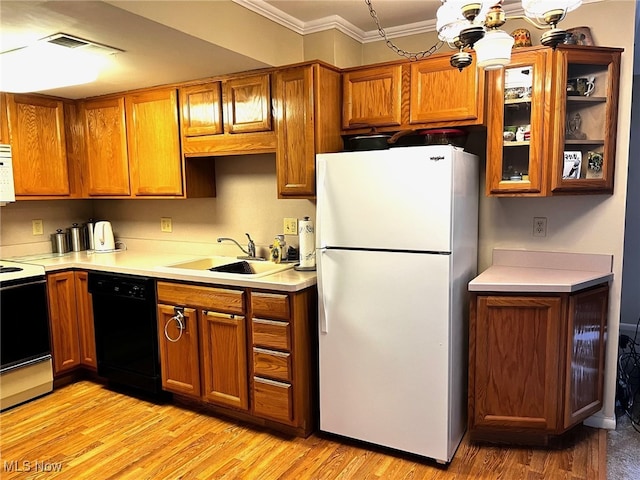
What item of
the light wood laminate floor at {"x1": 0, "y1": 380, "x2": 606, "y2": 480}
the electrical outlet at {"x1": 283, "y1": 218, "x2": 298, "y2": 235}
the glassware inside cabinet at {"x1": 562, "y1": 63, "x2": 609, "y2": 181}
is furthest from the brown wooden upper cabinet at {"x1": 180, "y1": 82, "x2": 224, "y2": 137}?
the glassware inside cabinet at {"x1": 562, "y1": 63, "x2": 609, "y2": 181}

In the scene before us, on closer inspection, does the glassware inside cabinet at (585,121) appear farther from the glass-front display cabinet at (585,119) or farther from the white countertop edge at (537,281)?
the white countertop edge at (537,281)

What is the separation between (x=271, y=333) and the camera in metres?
2.59

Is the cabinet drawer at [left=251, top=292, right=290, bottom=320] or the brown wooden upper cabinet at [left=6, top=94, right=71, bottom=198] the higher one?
the brown wooden upper cabinet at [left=6, top=94, right=71, bottom=198]

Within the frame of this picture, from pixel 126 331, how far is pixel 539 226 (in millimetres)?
2665

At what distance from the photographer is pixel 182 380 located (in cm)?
296

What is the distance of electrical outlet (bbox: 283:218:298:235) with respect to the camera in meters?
3.23

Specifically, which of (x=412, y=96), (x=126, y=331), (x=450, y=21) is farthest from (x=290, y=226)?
(x=450, y=21)

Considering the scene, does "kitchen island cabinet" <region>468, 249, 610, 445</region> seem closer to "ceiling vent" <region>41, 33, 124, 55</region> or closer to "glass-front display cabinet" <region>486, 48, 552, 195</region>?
"glass-front display cabinet" <region>486, 48, 552, 195</region>

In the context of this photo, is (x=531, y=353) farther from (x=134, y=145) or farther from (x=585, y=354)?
(x=134, y=145)

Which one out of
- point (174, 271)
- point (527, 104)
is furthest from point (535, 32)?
point (174, 271)

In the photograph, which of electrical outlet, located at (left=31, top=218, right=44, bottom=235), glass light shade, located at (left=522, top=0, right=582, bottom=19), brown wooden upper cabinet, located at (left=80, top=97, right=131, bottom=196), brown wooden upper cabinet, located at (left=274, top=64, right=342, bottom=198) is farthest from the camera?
electrical outlet, located at (left=31, top=218, right=44, bottom=235)

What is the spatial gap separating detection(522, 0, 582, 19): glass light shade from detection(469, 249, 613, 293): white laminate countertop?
1.34m

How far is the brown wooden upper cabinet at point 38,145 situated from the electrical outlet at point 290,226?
1.81 metres

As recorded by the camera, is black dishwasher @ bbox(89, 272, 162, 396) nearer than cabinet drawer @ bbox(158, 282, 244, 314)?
No
